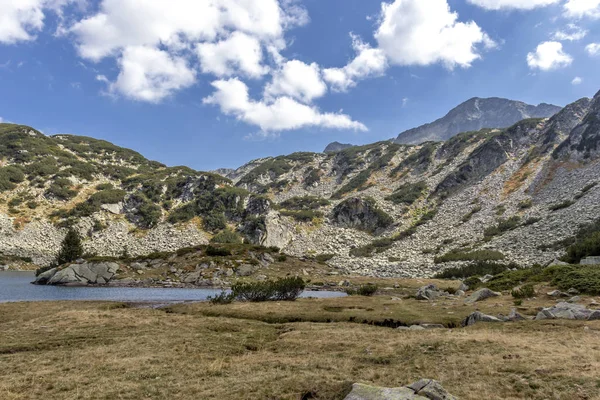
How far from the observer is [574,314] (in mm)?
25141

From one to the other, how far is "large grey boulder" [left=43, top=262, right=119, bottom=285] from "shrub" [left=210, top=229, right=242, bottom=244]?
5118cm

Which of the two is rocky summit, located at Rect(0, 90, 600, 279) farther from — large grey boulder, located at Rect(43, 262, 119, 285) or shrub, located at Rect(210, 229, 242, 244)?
shrub, located at Rect(210, 229, 242, 244)

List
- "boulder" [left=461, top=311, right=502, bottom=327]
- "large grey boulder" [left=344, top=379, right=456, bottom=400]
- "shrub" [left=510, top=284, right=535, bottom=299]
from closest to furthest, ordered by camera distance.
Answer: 1. "large grey boulder" [left=344, top=379, right=456, bottom=400]
2. "boulder" [left=461, top=311, right=502, bottom=327]
3. "shrub" [left=510, top=284, right=535, bottom=299]

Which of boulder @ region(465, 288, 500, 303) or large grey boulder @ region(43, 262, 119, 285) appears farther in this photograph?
large grey boulder @ region(43, 262, 119, 285)

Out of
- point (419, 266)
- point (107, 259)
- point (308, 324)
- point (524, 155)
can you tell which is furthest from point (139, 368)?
point (524, 155)

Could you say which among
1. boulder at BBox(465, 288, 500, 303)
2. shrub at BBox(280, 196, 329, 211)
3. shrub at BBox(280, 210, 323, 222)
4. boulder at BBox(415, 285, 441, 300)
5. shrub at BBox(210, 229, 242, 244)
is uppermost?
shrub at BBox(280, 196, 329, 211)

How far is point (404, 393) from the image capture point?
9.91 metres

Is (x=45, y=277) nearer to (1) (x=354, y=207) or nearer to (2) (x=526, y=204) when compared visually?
(1) (x=354, y=207)

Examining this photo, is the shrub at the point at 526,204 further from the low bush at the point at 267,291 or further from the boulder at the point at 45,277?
the boulder at the point at 45,277

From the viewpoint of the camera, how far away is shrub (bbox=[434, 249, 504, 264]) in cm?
7982

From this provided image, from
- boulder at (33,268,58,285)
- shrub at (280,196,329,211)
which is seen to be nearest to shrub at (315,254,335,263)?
shrub at (280,196,329,211)

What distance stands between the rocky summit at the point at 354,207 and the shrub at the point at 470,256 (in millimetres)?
332

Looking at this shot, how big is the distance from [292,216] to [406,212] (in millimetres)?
46547

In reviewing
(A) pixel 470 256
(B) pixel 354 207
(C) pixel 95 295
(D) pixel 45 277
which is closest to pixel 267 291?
(C) pixel 95 295
